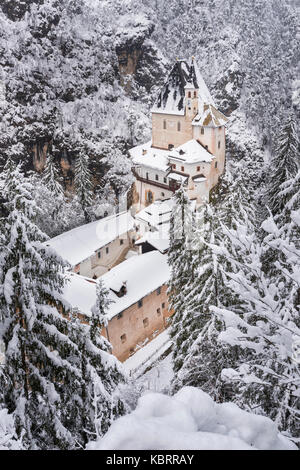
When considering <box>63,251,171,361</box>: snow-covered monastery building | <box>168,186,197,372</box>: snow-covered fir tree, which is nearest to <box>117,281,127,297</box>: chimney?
<box>63,251,171,361</box>: snow-covered monastery building

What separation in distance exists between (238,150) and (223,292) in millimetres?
50091

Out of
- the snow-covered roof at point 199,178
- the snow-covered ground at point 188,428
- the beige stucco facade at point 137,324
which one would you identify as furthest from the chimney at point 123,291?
the snow-covered ground at point 188,428

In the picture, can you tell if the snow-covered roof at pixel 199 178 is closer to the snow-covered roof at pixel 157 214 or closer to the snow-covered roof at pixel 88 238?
the snow-covered roof at pixel 157 214

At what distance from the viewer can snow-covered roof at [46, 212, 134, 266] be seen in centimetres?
3412

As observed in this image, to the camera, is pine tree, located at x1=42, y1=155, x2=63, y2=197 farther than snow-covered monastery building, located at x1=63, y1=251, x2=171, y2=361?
Yes

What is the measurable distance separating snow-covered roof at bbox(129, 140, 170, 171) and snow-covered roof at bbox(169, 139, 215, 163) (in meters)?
2.23

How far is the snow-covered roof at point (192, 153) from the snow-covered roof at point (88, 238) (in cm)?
989

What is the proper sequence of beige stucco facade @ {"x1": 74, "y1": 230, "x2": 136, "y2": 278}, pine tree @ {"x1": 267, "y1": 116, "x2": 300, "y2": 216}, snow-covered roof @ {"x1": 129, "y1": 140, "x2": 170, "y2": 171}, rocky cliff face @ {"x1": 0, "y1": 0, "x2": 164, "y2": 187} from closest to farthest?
pine tree @ {"x1": 267, "y1": 116, "x2": 300, "y2": 216}, beige stucco facade @ {"x1": 74, "y1": 230, "x2": 136, "y2": 278}, snow-covered roof @ {"x1": 129, "y1": 140, "x2": 170, "y2": 171}, rocky cliff face @ {"x1": 0, "y1": 0, "x2": 164, "y2": 187}

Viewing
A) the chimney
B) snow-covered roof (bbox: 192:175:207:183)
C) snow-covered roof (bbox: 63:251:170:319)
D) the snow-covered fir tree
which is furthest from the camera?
snow-covered roof (bbox: 192:175:207:183)

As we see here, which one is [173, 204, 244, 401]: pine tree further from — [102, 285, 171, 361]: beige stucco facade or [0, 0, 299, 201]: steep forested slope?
[0, 0, 299, 201]: steep forested slope

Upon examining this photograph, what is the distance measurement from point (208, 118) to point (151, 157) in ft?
28.8

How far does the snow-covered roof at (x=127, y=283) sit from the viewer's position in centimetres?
2555

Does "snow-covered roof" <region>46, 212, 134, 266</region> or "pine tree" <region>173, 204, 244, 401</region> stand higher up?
"pine tree" <region>173, 204, 244, 401</region>
